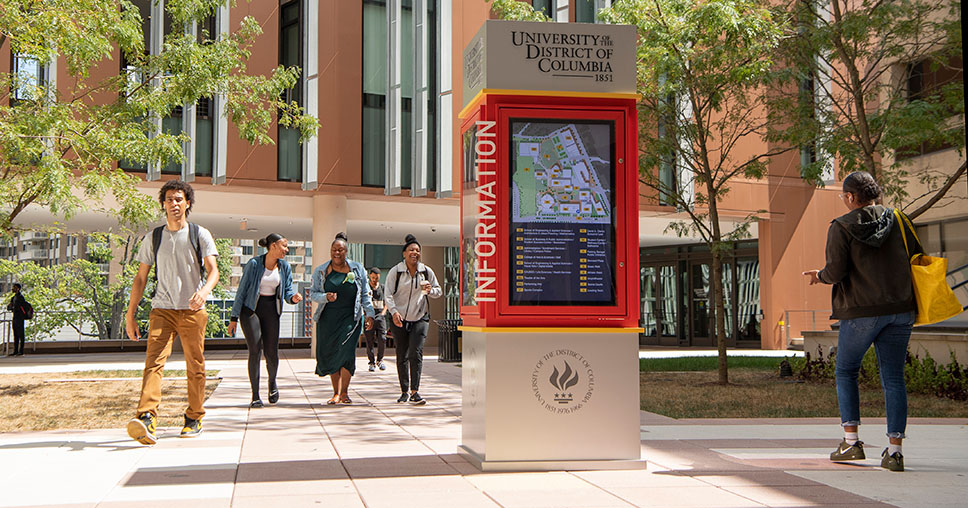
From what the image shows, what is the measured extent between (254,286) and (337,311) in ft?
3.05

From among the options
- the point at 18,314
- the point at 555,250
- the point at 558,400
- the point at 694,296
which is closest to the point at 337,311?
the point at 555,250

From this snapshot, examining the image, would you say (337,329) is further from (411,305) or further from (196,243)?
(196,243)

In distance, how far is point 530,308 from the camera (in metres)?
5.80

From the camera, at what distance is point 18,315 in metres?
22.6

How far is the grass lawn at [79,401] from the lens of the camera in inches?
341

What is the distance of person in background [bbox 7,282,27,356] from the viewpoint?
2217cm

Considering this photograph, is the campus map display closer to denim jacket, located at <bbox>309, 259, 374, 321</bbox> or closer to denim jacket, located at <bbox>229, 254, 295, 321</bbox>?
denim jacket, located at <bbox>229, 254, 295, 321</bbox>

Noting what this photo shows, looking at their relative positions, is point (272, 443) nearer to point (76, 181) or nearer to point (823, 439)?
point (823, 439)

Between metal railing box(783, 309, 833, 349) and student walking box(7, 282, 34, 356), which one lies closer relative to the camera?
student walking box(7, 282, 34, 356)

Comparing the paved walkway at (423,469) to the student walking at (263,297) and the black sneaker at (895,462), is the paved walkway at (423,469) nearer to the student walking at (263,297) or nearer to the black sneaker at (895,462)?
the black sneaker at (895,462)

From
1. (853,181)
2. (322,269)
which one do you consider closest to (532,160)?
(853,181)

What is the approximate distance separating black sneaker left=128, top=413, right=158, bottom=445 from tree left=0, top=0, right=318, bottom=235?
427cm

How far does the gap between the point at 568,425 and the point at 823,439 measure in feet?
9.16

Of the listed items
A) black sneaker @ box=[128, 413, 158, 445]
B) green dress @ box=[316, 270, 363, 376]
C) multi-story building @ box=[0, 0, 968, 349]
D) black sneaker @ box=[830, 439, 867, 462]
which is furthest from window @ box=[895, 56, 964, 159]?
black sneaker @ box=[128, 413, 158, 445]
